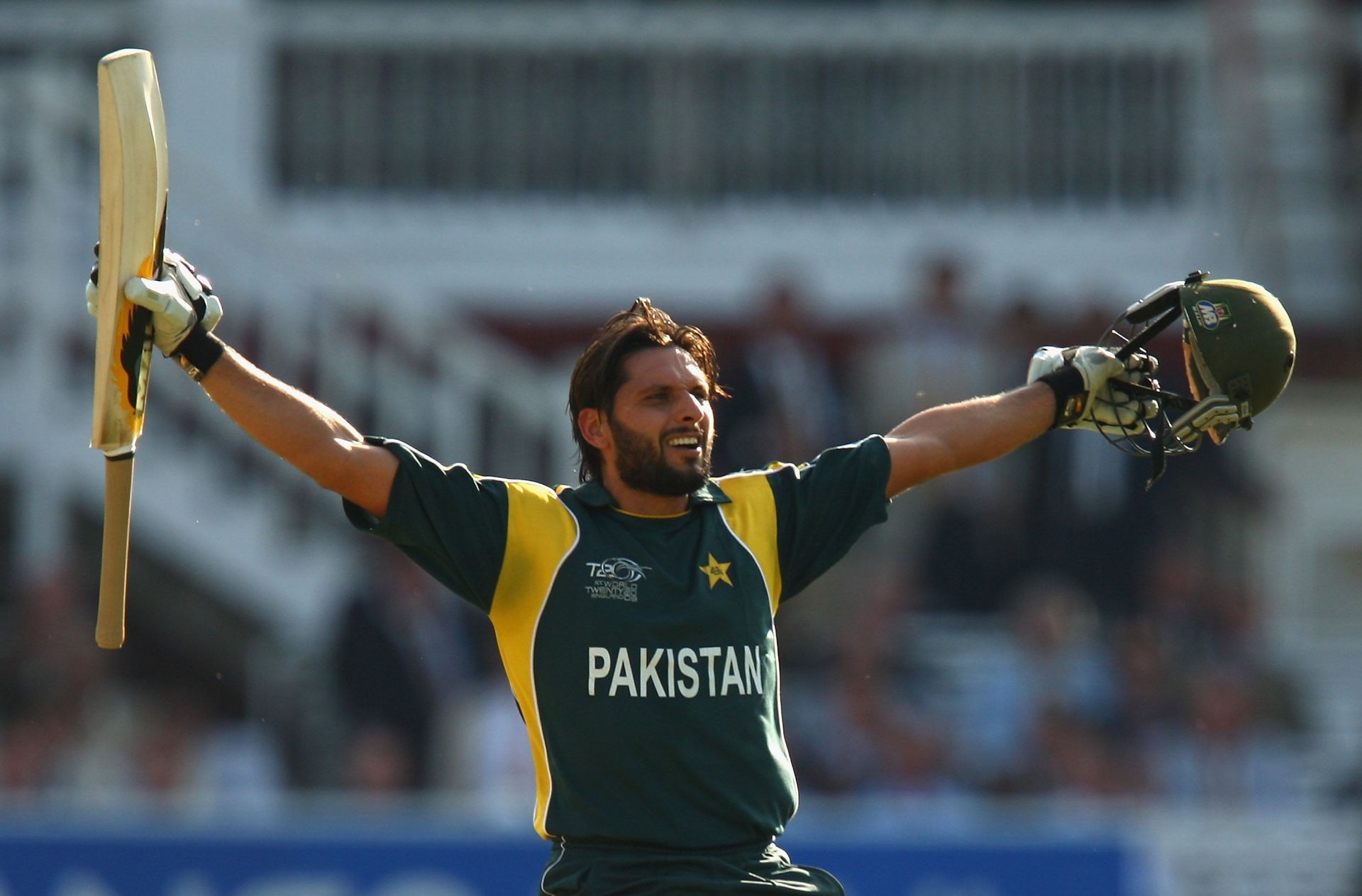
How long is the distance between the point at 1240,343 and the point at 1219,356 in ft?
0.19

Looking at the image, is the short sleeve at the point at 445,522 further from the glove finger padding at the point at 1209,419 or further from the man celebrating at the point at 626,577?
the glove finger padding at the point at 1209,419

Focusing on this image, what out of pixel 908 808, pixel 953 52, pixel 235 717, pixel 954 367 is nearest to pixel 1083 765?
pixel 908 808

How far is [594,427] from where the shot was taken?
5129 mm

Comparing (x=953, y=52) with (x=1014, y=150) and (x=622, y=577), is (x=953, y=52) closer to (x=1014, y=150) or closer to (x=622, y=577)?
(x=1014, y=150)

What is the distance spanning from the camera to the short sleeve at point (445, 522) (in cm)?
484

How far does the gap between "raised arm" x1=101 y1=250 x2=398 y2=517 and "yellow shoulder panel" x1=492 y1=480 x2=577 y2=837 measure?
0.30 metres

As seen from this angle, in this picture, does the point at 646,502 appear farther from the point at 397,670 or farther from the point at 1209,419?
the point at 397,670

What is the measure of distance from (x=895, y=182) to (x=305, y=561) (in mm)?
4401

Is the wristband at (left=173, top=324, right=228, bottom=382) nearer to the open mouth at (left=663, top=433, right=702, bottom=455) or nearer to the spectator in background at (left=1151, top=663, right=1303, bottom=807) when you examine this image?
the open mouth at (left=663, top=433, right=702, bottom=455)

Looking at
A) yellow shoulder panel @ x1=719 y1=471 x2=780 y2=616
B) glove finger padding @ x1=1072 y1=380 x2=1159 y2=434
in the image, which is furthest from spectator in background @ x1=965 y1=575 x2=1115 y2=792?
yellow shoulder panel @ x1=719 y1=471 x2=780 y2=616

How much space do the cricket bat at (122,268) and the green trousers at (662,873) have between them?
1.08 m

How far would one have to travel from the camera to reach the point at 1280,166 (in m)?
13.6

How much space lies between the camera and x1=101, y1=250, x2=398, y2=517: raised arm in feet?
15.7

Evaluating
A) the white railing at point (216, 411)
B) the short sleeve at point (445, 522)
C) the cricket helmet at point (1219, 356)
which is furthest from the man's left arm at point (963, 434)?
the white railing at point (216, 411)
